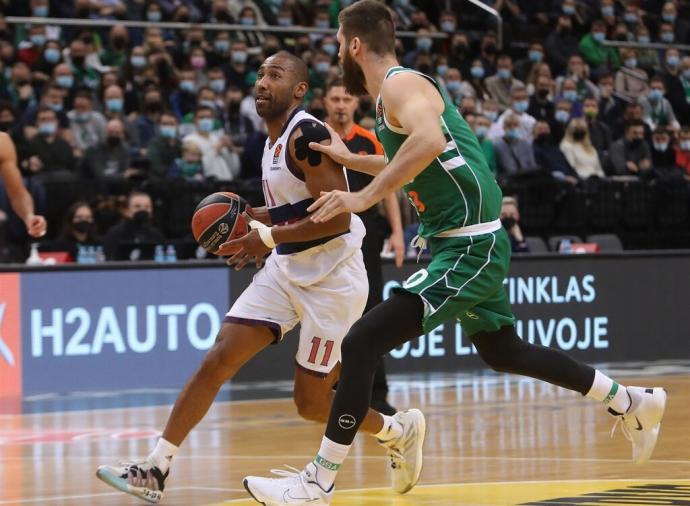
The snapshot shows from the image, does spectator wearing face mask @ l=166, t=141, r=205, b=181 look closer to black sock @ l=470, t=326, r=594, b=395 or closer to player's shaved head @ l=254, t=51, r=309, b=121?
player's shaved head @ l=254, t=51, r=309, b=121

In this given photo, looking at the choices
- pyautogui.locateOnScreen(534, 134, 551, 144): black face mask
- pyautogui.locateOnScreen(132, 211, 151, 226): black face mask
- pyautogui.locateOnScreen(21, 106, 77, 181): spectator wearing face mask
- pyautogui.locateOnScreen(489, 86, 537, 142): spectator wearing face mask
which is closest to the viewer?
pyautogui.locateOnScreen(132, 211, 151, 226): black face mask

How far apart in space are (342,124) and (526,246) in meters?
6.83

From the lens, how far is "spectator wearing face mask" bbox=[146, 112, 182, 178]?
1542cm

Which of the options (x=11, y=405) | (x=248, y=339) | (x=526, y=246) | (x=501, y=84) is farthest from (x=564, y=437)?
(x=501, y=84)

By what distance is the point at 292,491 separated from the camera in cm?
607

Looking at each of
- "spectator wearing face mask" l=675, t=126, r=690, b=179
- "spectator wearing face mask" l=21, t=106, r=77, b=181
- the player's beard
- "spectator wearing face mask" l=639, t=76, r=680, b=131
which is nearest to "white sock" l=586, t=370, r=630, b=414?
the player's beard

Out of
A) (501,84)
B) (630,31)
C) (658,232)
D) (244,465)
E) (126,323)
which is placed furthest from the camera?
(630,31)

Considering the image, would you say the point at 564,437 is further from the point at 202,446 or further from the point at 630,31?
the point at 630,31

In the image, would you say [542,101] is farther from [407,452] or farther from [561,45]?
[407,452]

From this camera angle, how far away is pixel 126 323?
12633 mm

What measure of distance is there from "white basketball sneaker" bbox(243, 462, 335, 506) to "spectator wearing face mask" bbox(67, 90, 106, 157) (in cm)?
969

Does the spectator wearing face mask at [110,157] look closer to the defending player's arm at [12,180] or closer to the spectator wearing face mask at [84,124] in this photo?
the spectator wearing face mask at [84,124]

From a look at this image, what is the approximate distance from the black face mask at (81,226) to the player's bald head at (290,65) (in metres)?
6.77

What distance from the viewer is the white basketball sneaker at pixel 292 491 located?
19.9ft
